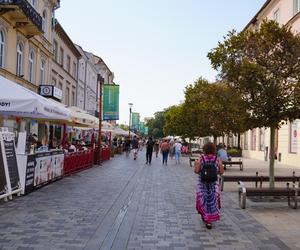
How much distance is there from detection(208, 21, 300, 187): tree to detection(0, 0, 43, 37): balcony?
11969 millimetres

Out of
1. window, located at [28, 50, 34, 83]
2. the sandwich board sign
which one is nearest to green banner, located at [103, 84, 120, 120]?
window, located at [28, 50, 34, 83]

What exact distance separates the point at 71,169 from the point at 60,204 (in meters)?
7.91

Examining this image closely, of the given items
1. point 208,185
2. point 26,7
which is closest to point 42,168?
point 208,185

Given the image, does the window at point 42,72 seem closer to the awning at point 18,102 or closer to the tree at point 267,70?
the awning at point 18,102

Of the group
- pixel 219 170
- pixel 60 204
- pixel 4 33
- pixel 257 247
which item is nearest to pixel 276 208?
pixel 219 170

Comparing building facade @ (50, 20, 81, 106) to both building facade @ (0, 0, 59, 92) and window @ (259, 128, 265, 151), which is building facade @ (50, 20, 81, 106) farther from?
window @ (259, 128, 265, 151)

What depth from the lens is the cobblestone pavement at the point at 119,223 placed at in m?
6.86

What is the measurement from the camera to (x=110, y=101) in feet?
107

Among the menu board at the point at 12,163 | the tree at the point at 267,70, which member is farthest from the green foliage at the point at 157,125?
the menu board at the point at 12,163

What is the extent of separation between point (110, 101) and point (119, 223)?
24439 millimetres

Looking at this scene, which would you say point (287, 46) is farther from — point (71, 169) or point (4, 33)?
point (4, 33)

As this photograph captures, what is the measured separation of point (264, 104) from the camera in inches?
489

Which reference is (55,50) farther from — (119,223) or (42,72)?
(119,223)

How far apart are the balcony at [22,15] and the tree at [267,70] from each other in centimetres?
1197
